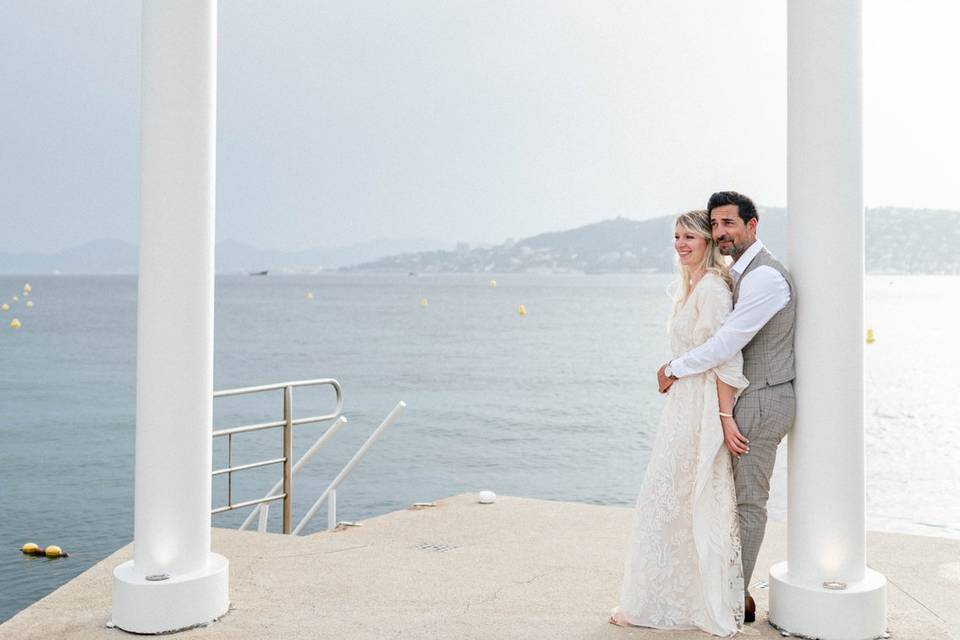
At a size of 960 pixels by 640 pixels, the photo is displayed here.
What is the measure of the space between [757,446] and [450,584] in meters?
1.35

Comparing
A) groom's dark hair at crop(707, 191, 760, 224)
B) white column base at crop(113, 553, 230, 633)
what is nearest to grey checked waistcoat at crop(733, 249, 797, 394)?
groom's dark hair at crop(707, 191, 760, 224)

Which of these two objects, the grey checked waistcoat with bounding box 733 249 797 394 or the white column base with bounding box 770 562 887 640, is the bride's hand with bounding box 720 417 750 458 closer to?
the grey checked waistcoat with bounding box 733 249 797 394

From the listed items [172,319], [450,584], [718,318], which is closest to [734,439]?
[718,318]

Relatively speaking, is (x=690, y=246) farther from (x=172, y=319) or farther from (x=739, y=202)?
(x=172, y=319)

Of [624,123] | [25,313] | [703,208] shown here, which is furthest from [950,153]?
[703,208]

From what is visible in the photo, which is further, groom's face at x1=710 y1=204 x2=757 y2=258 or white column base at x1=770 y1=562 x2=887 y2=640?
groom's face at x1=710 y1=204 x2=757 y2=258

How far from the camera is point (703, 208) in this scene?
11.3 ft

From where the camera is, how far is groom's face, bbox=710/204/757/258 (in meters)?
3.34

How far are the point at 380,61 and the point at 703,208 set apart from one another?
69333mm

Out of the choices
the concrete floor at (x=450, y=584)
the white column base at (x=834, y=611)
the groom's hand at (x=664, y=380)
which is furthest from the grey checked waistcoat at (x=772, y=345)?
the concrete floor at (x=450, y=584)

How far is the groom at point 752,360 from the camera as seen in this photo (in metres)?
3.25

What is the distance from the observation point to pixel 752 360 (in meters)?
3.38

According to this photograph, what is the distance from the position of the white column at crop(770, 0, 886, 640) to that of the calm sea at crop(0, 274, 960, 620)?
80.4 inches

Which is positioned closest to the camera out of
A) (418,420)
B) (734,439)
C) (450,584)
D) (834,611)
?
(834,611)
